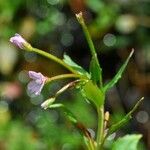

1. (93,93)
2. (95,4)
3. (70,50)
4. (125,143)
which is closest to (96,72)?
(93,93)

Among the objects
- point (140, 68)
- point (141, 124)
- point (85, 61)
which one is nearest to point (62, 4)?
point (85, 61)

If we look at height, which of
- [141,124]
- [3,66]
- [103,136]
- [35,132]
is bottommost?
[141,124]

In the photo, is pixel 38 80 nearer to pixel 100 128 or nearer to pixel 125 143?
pixel 100 128

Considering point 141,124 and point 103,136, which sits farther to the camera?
point 141,124

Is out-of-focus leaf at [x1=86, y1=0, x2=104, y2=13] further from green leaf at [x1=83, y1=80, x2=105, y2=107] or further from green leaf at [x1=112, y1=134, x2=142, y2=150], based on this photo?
green leaf at [x1=83, y1=80, x2=105, y2=107]

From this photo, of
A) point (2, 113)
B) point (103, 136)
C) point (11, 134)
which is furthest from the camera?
point (2, 113)

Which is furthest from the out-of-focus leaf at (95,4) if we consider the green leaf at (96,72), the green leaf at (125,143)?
the green leaf at (96,72)

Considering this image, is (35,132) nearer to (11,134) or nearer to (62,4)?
(11,134)
